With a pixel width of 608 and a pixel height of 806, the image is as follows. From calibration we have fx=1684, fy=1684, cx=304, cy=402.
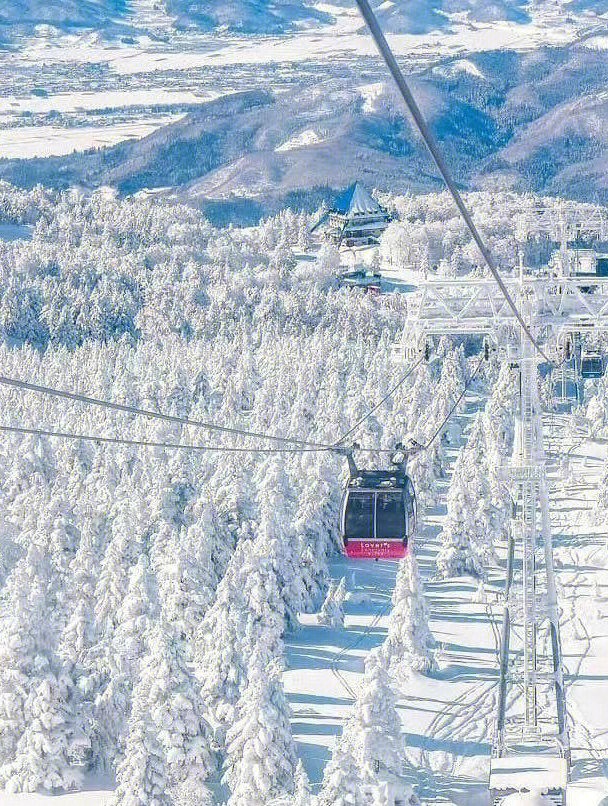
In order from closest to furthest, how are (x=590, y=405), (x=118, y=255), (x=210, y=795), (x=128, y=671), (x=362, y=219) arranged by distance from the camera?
1. (x=210, y=795)
2. (x=128, y=671)
3. (x=590, y=405)
4. (x=118, y=255)
5. (x=362, y=219)

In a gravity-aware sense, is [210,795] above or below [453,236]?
below

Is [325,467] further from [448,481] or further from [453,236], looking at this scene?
[453,236]

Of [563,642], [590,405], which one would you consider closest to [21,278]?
[590,405]

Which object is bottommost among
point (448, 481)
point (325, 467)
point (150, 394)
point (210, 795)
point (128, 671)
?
point (210, 795)

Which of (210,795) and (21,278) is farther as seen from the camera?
(21,278)

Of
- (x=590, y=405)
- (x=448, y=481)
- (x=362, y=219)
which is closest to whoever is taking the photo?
(x=448, y=481)

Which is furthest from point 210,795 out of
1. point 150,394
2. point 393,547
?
point 150,394

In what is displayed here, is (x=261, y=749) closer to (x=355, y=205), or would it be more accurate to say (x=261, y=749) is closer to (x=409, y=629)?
(x=409, y=629)
